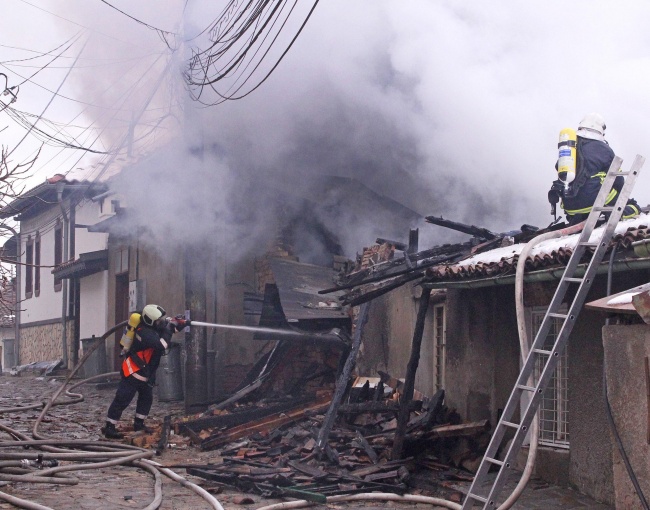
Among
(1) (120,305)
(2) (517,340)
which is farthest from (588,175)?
(1) (120,305)

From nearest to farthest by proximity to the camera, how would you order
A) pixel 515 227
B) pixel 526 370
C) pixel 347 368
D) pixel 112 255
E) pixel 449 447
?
pixel 526 370 → pixel 449 447 → pixel 347 368 → pixel 515 227 → pixel 112 255

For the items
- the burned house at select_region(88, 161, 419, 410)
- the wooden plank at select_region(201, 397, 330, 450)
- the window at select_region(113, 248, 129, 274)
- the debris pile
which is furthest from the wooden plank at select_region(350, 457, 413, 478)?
the window at select_region(113, 248, 129, 274)

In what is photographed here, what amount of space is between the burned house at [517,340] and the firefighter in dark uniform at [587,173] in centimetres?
63

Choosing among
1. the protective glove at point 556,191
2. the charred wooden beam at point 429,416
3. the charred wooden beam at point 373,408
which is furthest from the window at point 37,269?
the protective glove at point 556,191

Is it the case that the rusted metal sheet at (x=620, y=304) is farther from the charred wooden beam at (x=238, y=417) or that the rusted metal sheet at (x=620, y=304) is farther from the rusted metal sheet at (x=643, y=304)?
the charred wooden beam at (x=238, y=417)

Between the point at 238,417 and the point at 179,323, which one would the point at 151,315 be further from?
the point at 238,417

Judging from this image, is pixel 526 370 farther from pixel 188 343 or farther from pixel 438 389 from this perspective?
pixel 188 343

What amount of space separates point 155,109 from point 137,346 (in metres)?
5.65

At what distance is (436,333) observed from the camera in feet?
32.6

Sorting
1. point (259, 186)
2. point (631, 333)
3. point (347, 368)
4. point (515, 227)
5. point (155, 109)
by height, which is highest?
point (155, 109)

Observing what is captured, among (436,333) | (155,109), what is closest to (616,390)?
(436,333)

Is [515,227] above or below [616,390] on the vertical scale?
above

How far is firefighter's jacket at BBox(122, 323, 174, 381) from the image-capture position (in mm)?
10320

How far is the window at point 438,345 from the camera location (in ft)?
32.0
